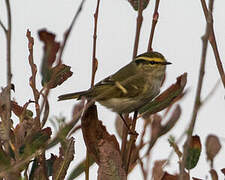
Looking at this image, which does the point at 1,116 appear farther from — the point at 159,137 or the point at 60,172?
the point at 159,137

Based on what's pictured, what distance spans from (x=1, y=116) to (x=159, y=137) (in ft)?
3.16

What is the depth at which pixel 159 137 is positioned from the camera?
9.14 feet

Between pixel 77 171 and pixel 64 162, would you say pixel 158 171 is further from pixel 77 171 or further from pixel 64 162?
pixel 64 162

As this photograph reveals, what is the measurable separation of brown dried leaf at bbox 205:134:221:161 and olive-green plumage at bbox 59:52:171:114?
140 centimetres

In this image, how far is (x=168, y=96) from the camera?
3.09m

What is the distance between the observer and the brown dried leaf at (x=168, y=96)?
3062mm

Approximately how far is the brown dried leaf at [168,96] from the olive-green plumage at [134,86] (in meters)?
0.93

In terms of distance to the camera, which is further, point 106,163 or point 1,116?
point 106,163

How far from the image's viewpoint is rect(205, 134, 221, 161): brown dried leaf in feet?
8.72

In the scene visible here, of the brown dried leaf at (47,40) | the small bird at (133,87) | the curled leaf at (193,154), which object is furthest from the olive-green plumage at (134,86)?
the brown dried leaf at (47,40)

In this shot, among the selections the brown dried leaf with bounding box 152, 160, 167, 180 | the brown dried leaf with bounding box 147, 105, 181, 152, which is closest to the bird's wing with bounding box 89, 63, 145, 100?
the brown dried leaf with bounding box 147, 105, 181, 152

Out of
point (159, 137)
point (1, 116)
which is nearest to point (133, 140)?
point (159, 137)

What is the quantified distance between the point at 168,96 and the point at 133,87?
1.62 m

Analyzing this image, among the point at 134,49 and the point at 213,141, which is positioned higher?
the point at 134,49
